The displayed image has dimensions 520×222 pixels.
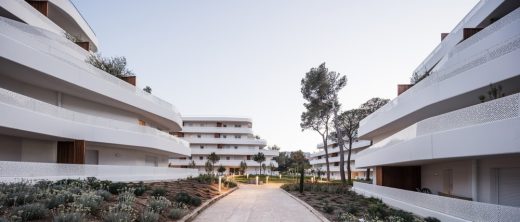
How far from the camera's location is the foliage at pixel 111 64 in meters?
28.6

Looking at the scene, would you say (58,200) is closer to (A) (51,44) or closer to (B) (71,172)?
(B) (71,172)

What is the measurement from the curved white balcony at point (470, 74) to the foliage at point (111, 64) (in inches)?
821

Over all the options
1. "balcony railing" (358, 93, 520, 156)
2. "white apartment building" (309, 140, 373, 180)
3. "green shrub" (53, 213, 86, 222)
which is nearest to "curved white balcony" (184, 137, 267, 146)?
"white apartment building" (309, 140, 373, 180)

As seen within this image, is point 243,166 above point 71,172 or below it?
below

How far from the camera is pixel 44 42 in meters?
21.6

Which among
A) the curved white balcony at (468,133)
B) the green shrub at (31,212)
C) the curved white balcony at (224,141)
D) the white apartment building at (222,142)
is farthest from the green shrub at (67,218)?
the curved white balcony at (224,141)

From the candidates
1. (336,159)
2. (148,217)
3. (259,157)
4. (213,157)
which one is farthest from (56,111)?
(336,159)

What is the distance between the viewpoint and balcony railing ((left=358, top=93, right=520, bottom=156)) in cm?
1142

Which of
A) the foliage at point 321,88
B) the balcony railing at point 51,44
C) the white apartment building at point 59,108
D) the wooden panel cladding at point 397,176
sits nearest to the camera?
the white apartment building at point 59,108

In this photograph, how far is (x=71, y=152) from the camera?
2191 cm

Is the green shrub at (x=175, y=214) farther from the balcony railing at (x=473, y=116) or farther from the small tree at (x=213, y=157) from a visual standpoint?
the small tree at (x=213, y=157)

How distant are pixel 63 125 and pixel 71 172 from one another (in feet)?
10.7

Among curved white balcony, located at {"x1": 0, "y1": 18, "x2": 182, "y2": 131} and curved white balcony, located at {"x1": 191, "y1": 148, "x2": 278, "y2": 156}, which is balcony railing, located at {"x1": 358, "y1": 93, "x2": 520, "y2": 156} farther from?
curved white balcony, located at {"x1": 191, "y1": 148, "x2": 278, "y2": 156}

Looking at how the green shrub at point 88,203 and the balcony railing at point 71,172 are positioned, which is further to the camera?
the balcony railing at point 71,172
